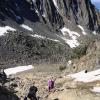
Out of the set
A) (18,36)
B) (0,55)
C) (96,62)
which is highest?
(18,36)

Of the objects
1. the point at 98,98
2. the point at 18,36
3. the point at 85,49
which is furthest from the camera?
the point at 18,36

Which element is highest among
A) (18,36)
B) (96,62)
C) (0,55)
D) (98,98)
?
(18,36)

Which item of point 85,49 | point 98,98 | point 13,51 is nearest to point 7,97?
point 98,98

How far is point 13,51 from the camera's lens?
15862 centimetres

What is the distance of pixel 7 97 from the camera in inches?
1071

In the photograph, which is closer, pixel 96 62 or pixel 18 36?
pixel 96 62

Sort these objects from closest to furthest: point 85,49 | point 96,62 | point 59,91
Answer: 1. point 59,91
2. point 96,62
3. point 85,49

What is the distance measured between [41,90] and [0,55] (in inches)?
4280

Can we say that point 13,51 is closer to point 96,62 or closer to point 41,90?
point 96,62

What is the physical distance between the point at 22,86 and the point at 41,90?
17.7ft

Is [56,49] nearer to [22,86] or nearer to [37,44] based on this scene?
[37,44]

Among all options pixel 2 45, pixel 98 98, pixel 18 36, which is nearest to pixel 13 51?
pixel 2 45

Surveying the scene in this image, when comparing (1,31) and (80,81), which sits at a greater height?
(1,31)

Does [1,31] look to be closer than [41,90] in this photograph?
No
